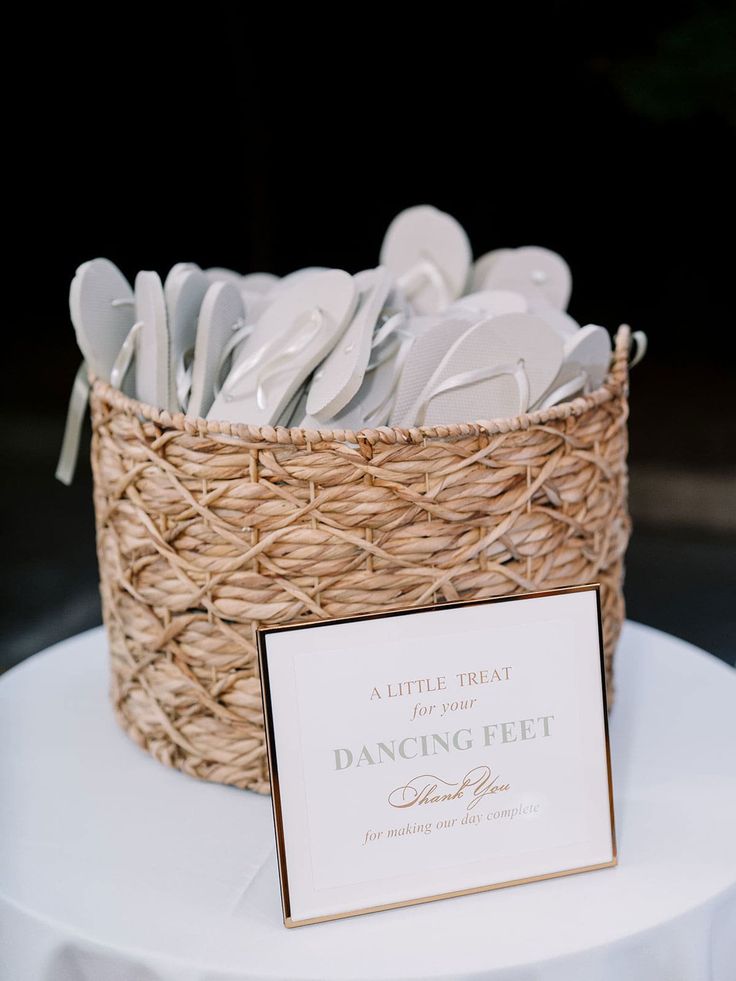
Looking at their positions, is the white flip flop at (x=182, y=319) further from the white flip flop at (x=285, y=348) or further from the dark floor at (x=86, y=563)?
the dark floor at (x=86, y=563)

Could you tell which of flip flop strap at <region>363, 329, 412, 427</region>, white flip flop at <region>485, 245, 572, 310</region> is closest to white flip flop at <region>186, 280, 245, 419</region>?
flip flop strap at <region>363, 329, 412, 427</region>

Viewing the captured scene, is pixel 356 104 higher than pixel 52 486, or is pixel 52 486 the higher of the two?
pixel 356 104

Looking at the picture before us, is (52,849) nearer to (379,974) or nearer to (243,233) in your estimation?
(379,974)

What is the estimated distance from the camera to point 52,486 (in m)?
2.46

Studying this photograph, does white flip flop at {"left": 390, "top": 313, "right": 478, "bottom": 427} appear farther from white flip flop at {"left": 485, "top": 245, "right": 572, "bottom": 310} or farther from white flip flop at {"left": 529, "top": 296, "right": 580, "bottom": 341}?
white flip flop at {"left": 485, "top": 245, "right": 572, "bottom": 310}

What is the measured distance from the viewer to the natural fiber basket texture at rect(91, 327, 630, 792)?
604mm

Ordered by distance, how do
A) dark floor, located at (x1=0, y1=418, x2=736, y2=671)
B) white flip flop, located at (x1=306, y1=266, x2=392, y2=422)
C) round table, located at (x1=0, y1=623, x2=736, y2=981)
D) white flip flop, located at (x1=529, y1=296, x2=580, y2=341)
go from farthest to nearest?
dark floor, located at (x1=0, y1=418, x2=736, y2=671) < white flip flop, located at (x1=529, y1=296, x2=580, y2=341) < white flip flop, located at (x1=306, y1=266, x2=392, y2=422) < round table, located at (x1=0, y1=623, x2=736, y2=981)

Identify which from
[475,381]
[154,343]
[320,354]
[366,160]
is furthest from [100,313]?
[366,160]

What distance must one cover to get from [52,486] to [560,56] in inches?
63.4

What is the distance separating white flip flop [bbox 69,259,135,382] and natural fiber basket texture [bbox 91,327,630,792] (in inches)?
1.1

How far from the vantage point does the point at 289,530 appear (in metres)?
0.61

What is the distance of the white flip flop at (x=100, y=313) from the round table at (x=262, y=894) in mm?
294

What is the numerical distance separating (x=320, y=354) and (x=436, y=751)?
0.28 metres

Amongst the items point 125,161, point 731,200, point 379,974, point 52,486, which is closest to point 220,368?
point 379,974
